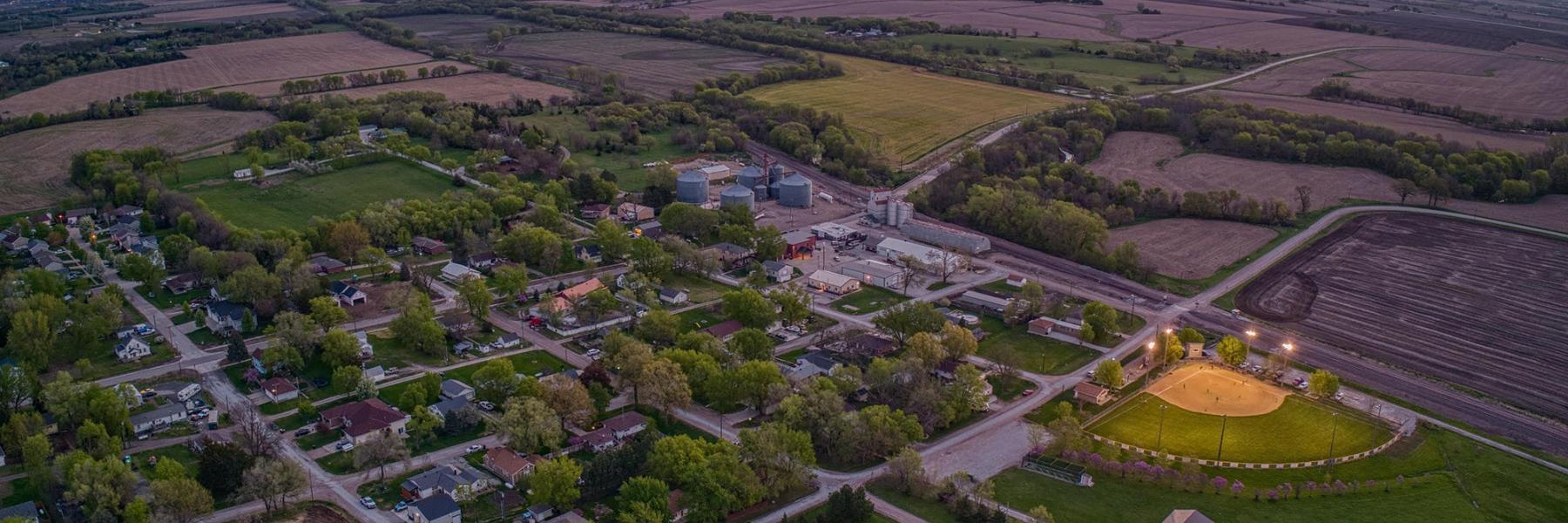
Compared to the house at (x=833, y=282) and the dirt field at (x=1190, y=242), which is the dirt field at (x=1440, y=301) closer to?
the dirt field at (x=1190, y=242)

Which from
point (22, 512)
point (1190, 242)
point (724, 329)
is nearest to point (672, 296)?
point (724, 329)

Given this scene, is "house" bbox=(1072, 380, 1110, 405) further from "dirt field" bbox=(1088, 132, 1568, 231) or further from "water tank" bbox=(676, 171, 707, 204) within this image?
"dirt field" bbox=(1088, 132, 1568, 231)

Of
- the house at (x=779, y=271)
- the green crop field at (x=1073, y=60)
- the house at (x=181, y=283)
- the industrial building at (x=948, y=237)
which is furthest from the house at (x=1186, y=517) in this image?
the green crop field at (x=1073, y=60)

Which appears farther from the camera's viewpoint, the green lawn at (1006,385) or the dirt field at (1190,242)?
the dirt field at (1190,242)

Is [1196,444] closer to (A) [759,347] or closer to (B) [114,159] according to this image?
(A) [759,347]

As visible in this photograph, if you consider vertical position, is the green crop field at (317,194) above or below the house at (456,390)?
above

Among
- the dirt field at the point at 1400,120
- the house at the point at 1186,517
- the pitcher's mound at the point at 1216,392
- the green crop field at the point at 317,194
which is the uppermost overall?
the dirt field at the point at 1400,120
